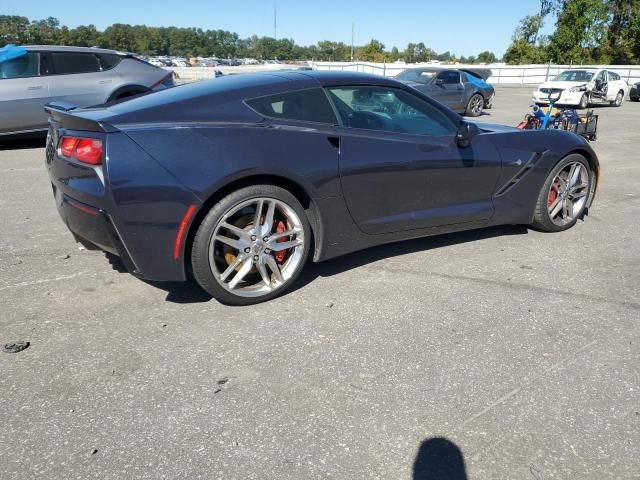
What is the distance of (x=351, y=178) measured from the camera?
353 centimetres

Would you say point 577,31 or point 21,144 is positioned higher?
point 577,31

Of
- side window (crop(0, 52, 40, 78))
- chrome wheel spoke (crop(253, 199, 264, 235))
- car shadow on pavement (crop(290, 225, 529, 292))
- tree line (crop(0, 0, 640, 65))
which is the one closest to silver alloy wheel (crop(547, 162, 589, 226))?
car shadow on pavement (crop(290, 225, 529, 292))

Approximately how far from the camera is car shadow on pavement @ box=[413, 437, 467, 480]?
2016mm

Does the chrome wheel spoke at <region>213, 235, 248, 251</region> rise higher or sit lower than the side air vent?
lower

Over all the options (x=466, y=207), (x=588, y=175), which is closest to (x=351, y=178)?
(x=466, y=207)

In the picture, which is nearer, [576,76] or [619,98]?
[576,76]

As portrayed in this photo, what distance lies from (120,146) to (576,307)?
283 centimetres

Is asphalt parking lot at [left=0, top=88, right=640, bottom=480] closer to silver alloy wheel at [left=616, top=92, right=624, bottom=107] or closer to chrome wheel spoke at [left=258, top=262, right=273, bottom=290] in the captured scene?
chrome wheel spoke at [left=258, top=262, right=273, bottom=290]

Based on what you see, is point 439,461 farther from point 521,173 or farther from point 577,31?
point 577,31

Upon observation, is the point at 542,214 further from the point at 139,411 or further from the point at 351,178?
the point at 139,411

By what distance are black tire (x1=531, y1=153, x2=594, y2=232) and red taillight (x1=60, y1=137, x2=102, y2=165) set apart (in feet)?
11.3

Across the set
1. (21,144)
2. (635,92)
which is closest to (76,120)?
(21,144)

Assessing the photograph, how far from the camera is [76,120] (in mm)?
3139

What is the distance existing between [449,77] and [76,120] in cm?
1361
